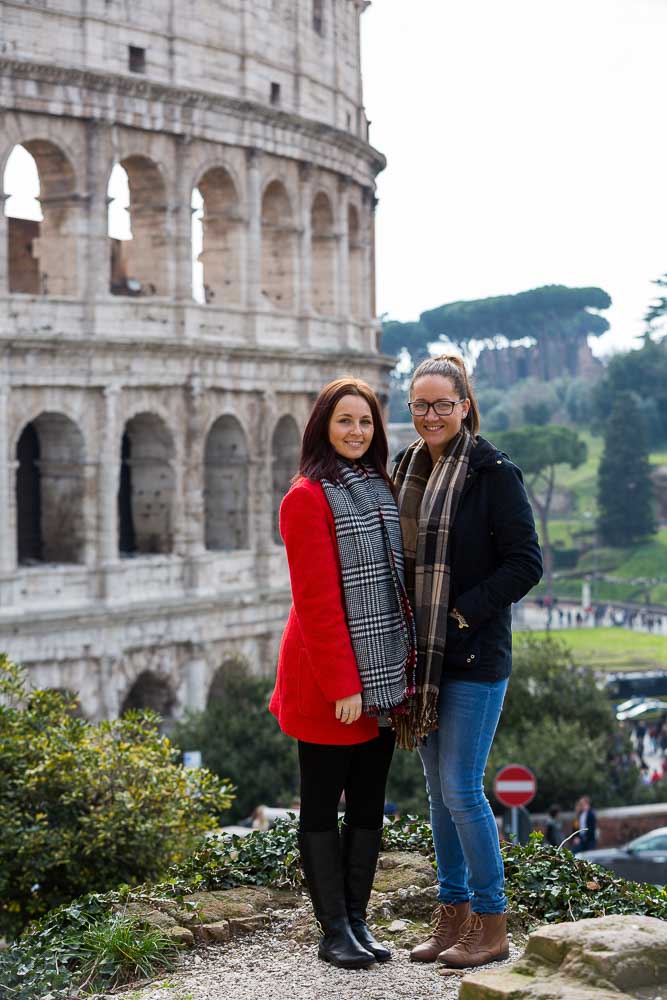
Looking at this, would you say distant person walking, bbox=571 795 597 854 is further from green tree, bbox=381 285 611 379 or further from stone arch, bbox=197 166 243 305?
green tree, bbox=381 285 611 379

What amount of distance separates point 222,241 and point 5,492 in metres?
6.68

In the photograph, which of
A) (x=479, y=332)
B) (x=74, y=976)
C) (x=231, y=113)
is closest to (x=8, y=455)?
(x=231, y=113)

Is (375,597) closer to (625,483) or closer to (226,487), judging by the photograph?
(226,487)

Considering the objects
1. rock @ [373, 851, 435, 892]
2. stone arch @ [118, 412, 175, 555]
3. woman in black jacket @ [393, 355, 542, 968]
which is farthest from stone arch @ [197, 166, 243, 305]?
woman in black jacket @ [393, 355, 542, 968]

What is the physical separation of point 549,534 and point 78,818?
64.6 m

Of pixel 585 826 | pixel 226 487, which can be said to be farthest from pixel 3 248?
pixel 585 826

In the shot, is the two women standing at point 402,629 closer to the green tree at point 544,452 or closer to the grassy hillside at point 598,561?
the grassy hillside at point 598,561

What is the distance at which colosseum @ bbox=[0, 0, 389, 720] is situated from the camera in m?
26.5

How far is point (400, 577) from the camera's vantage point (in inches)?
272

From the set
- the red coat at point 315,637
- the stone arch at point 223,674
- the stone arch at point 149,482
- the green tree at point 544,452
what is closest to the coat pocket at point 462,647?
the red coat at point 315,637

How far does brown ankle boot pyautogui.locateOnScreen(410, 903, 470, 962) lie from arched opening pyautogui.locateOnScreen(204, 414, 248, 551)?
23.2m

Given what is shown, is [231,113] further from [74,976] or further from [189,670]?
[74,976]

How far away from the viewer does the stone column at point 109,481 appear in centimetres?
2730

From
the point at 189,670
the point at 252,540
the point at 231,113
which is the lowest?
the point at 189,670
